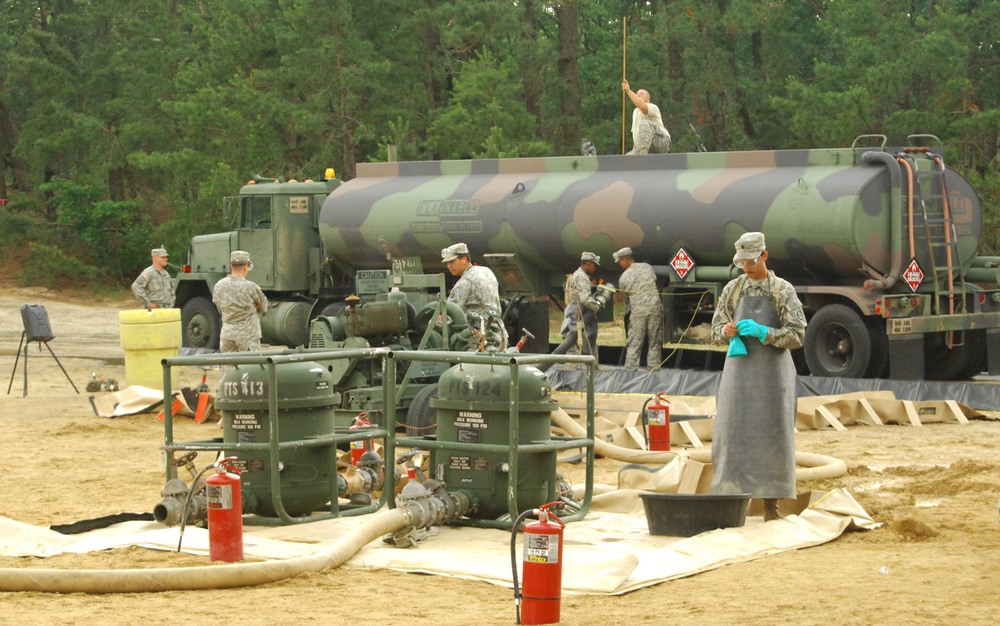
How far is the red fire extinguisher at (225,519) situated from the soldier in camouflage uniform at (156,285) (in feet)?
42.6

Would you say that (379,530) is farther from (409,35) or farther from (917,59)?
(409,35)

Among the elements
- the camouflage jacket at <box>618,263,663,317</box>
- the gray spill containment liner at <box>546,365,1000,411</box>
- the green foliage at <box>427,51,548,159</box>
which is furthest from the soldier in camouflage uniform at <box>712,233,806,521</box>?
the green foliage at <box>427,51,548,159</box>

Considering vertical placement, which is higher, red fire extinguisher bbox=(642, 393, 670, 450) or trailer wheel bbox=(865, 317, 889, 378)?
trailer wheel bbox=(865, 317, 889, 378)

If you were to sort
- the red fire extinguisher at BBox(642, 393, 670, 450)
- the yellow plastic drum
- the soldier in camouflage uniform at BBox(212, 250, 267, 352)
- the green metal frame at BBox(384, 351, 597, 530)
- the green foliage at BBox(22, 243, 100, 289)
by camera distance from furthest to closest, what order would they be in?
the green foliage at BBox(22, 243, 100, 289)
the yellow plastic drum
the soldier in camouflage uniform at BBox(212, 250, 267, 352)
the red fire extinguisher at BBox(642, 393, 670, 450)
the green metal frame at BBox(384, 351, 597, 530)

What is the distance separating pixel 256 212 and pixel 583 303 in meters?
6.24

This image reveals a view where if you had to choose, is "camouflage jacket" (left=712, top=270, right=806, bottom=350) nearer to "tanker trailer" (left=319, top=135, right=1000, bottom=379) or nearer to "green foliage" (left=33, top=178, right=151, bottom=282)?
"tanker trailer" (left=319, top=135, right=1000, bottom=379)

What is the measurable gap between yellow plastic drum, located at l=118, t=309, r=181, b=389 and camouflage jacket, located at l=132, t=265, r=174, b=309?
9.15ft

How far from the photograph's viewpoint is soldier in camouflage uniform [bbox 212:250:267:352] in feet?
50.7

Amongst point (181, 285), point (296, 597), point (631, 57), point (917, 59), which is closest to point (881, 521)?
point (296, 597)

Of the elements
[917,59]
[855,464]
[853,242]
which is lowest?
[855,464]

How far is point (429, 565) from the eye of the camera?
807cm

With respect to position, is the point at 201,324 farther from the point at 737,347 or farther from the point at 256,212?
the point at 737,347

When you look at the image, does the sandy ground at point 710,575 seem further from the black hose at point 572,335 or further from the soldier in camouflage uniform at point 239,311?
the black hose at point 572,335

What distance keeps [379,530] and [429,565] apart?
0.56 m
